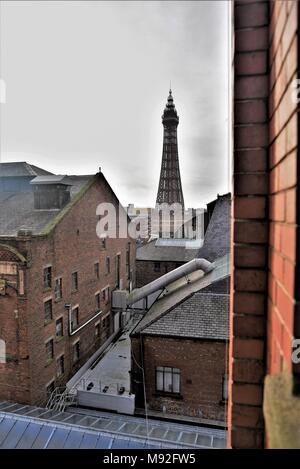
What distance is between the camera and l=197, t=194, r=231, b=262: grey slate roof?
20484 millimetres

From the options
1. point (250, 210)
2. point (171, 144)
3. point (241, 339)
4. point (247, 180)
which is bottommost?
point (241, 339)

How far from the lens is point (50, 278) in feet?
48.7

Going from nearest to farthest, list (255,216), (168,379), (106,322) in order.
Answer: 1. (255,216)
2. (168,379)
3. (106,322)

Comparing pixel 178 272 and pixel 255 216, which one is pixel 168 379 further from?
pixel 255 216

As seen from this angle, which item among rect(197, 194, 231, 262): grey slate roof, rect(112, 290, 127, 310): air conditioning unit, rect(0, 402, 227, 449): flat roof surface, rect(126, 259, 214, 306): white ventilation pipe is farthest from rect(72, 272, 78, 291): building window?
rect(0, 402, 227, 449): flat roof surface

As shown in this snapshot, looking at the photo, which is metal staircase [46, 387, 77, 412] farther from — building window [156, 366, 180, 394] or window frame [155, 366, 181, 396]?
building window [156, 366, 180, 394]

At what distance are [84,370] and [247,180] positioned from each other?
18.3 metres

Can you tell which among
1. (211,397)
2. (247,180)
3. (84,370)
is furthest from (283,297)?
(84,370)

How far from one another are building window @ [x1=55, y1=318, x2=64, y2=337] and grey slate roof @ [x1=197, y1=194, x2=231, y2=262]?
10.1 meters

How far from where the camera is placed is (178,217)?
6669 centimetres

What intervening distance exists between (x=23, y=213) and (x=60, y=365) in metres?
8.05

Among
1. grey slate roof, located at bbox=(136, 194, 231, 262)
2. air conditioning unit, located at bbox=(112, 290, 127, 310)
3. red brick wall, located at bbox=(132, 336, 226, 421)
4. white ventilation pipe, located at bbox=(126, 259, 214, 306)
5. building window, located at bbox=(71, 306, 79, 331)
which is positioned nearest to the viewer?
red brick wall, located at bbox=(132, 336, 226, 421)

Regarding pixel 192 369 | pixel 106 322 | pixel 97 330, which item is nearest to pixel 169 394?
pixel 192 369

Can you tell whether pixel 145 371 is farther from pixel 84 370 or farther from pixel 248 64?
pixel 248 64
